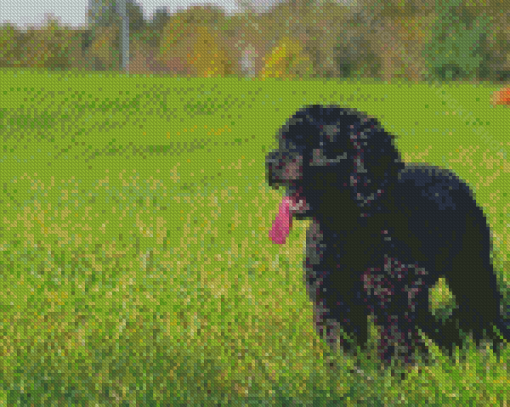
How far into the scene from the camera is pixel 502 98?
55.1 ft

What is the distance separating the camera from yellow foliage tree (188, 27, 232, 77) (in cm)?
3444

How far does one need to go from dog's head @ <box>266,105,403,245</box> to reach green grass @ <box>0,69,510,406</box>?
0.92m

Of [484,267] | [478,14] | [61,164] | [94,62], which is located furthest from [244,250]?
[94,62]

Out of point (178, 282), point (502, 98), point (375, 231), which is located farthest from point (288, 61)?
point (375, 231)

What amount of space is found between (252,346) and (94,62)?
3949 cm

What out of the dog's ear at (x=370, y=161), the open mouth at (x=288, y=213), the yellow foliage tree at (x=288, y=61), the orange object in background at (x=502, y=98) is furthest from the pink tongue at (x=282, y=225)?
the yellow foliage tree at (x=288, y=61)

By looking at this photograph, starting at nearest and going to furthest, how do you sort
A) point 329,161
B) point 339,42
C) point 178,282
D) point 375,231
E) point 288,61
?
1. point 329,161
2. point 375,231
3. point 178,282
4. point 339,42
5. point 288,61

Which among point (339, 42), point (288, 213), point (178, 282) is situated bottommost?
point (178, 282)

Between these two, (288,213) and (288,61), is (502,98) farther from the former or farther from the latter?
(288,61)

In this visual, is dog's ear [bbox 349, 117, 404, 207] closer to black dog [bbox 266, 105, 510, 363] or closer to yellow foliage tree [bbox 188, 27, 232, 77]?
black dog [bbox 266, 105, 510, 363]

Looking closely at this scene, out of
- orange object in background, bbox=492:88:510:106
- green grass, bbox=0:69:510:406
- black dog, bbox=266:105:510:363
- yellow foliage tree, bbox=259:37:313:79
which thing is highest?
yellow foliage tree, bbox=259:37:313:79

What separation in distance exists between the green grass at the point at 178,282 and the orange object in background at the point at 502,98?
2.47 meters

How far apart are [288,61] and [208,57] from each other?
5772mm

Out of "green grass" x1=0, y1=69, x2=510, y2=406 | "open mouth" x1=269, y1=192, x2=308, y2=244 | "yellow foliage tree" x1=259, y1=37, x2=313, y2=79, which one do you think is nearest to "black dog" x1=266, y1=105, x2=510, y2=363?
"open mouth" x1=269, y1=192, x2=308, y2=244
